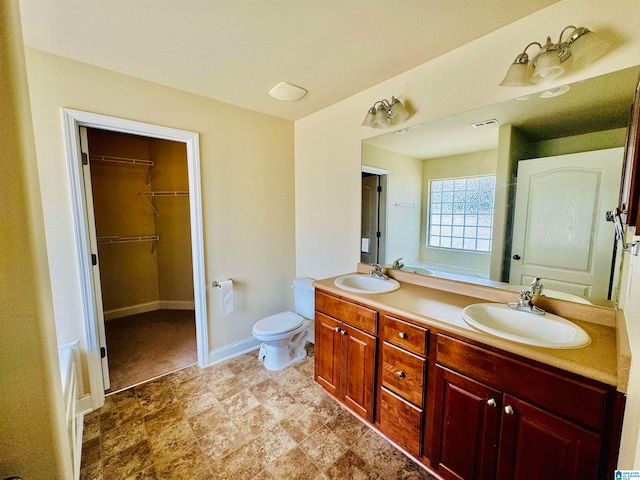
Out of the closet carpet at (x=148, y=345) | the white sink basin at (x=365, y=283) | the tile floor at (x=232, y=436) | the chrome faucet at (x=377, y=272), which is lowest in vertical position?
the tile floor at (x=232, y=436)

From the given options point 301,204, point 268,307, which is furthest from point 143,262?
point 301,204

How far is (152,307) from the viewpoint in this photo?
3.65m

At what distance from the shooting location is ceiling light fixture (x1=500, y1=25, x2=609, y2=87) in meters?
1.13

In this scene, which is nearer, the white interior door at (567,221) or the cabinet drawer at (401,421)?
the white interior door at (567,221)

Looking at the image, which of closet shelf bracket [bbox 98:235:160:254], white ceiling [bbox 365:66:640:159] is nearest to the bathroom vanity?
white ceiling [bbox 365:66:640:159]

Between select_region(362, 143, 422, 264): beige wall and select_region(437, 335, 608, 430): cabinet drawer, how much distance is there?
0.87m

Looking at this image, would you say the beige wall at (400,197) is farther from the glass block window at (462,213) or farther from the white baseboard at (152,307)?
the white baseboard at (152,307)

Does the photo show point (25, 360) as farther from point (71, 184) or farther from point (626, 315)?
point (626, 315)

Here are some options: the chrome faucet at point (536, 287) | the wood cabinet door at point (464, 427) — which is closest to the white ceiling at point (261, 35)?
the chrome faucet at point (536, 287)

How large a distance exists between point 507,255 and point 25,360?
2065 mm

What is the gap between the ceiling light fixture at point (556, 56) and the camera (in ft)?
3.70

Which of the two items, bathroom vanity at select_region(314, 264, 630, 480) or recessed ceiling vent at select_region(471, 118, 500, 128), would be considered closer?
bathroom vanity at select_region(314, 264, 630, 480)

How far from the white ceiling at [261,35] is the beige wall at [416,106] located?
0.09 metres

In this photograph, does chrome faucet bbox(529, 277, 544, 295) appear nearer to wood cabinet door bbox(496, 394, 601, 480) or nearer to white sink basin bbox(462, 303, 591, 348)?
white sink basin bbox(462, 303, 591, 348)
